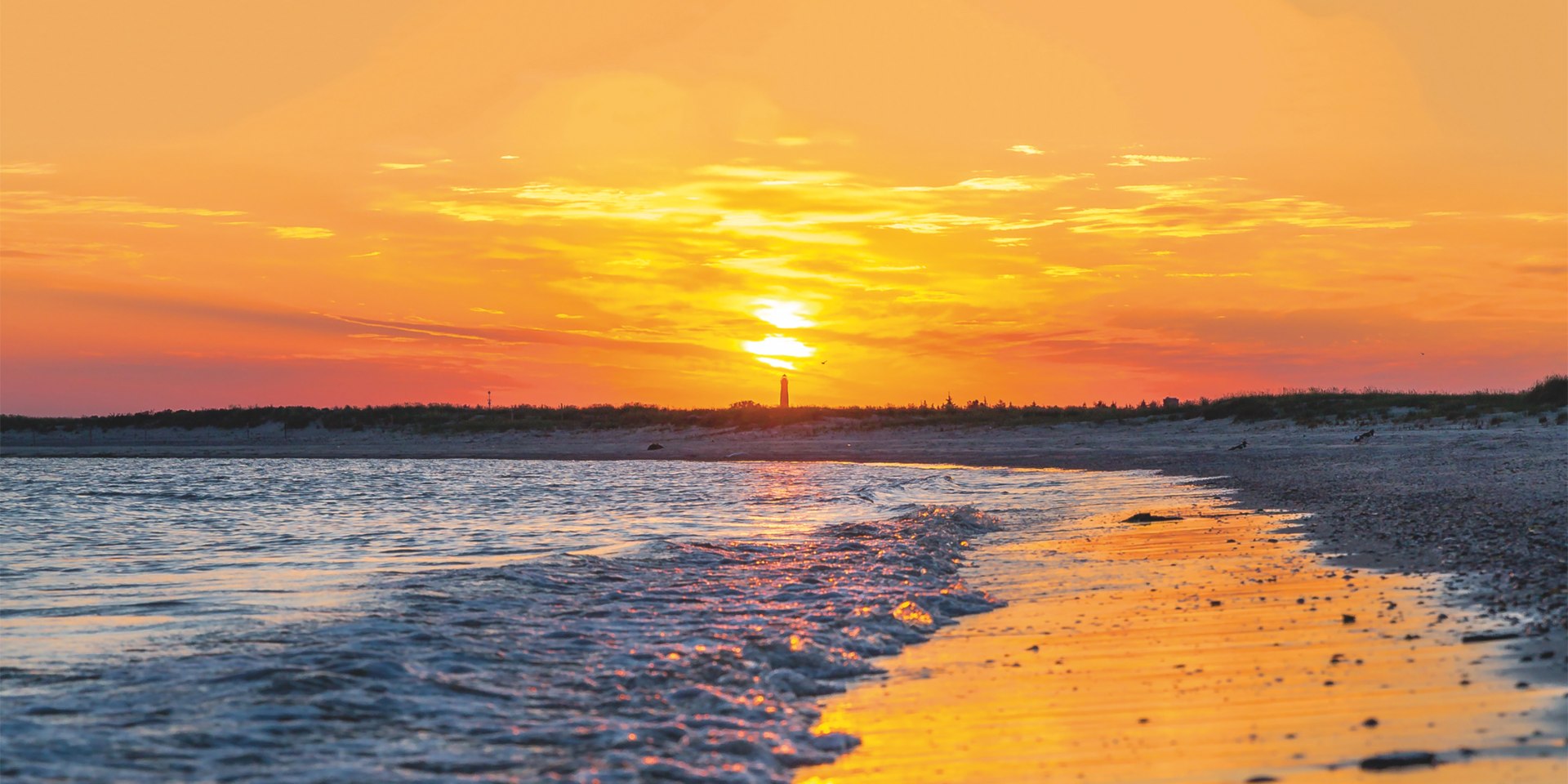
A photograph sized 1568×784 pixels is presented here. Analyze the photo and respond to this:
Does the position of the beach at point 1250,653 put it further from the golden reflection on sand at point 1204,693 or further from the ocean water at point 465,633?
the ocean water at point 465,633

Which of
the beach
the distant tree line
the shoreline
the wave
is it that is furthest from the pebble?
the distant tree line

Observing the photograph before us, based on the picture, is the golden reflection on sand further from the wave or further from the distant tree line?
the distant tree line

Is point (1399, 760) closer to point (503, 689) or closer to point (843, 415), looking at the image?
point (503, 689)

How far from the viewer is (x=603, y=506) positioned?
2238 centimetres

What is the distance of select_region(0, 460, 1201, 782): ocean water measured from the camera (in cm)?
580

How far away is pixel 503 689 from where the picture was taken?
7090mm

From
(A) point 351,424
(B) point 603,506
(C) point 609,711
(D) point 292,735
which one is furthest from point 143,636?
(A) point 351,424

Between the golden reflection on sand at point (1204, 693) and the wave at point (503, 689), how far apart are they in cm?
51

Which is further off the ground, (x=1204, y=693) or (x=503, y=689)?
(x=1204, y=693)

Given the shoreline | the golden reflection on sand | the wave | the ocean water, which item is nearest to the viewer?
the golden reflection on sand

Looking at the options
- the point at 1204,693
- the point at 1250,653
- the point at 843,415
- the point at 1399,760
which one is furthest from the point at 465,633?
the point at 843,415

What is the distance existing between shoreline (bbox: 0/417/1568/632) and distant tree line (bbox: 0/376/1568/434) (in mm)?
1305

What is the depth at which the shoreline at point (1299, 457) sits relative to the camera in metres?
9.85

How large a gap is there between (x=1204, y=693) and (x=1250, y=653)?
1.01 metres
